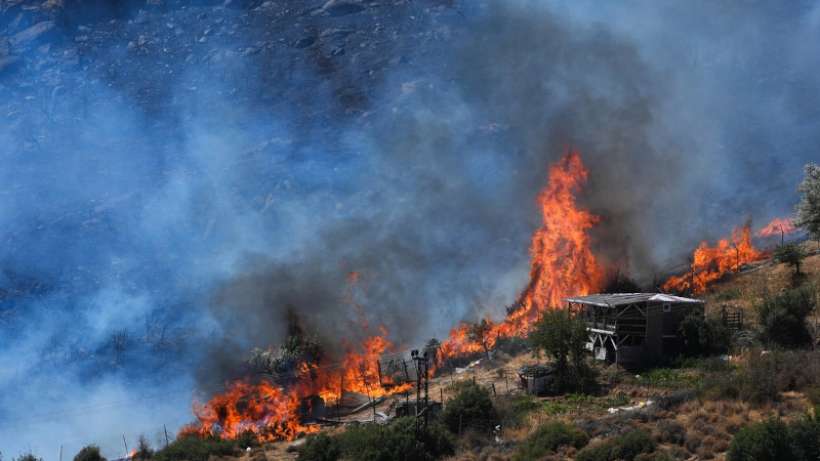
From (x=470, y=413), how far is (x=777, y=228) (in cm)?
5001

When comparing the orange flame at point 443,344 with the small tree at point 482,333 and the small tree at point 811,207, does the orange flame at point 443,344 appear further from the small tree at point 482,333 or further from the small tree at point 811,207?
the small tree at point 811,207

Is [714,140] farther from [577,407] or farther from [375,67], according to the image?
[577,407]

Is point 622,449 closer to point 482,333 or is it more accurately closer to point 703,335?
point 703,335

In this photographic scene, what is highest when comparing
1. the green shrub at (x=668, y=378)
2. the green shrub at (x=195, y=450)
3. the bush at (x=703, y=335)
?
the bush at (x=703, y=335)

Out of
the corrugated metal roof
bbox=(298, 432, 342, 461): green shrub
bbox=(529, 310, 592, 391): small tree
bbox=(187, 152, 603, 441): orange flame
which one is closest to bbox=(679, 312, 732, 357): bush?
the corrugated metal roof

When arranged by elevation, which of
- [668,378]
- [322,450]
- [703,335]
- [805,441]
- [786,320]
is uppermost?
[786,320]

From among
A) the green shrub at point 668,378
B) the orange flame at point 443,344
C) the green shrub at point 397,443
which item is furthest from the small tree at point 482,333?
the green shrub at point 397,443

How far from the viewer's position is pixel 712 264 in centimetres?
5547

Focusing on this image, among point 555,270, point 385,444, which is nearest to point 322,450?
point 385,444

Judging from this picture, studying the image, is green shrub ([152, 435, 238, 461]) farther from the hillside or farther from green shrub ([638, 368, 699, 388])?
green shrub ([638, 368, 699, 388])

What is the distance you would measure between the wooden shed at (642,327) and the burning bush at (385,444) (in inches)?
595

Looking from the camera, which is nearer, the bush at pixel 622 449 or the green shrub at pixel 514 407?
the bush at pixel 622 449

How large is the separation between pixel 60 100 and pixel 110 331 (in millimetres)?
48586

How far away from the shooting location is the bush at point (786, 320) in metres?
34.4
